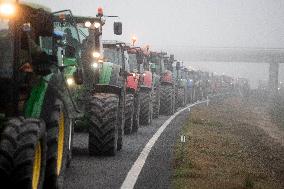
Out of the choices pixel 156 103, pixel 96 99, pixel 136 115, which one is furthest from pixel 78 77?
pixel 156 103

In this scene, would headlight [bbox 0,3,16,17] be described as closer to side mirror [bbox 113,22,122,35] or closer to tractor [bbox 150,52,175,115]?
side mirror [bbox 113,22,122,35]

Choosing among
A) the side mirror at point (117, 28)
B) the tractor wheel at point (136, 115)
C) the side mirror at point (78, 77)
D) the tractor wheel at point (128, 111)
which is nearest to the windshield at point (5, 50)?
the side mirror at point (78, 77)

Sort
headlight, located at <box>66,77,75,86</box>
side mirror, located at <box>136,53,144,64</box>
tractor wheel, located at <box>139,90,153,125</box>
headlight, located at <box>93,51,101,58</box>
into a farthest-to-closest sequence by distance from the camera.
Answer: tractor wheel, located at <box>139,90,153,125</box>, side mirror, located at <box>136,53,144,64</box>, headlight, located at <box>93,51,101,58</box>, headlight, located at <box>66,77,75,86</box>

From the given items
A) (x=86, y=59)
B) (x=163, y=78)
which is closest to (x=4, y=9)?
(x=86, y=59)

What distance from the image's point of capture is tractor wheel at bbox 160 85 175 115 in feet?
85.0

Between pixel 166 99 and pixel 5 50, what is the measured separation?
2037 centimetres

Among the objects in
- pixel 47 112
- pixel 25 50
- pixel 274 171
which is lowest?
pixel 274 171

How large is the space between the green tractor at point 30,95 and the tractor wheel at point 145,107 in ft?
41.4

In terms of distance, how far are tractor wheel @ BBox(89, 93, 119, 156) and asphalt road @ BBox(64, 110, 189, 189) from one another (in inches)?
7.2

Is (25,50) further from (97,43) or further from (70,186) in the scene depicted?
(97,43)

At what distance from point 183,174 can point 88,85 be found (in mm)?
2544

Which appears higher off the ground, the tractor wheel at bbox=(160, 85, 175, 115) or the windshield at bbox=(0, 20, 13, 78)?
the windshield at bbox=(0, 20, 13, 78)

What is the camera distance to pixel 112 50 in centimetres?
1680

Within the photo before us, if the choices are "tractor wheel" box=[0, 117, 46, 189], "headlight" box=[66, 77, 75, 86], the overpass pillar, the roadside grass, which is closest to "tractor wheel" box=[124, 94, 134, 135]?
the roadside grass
